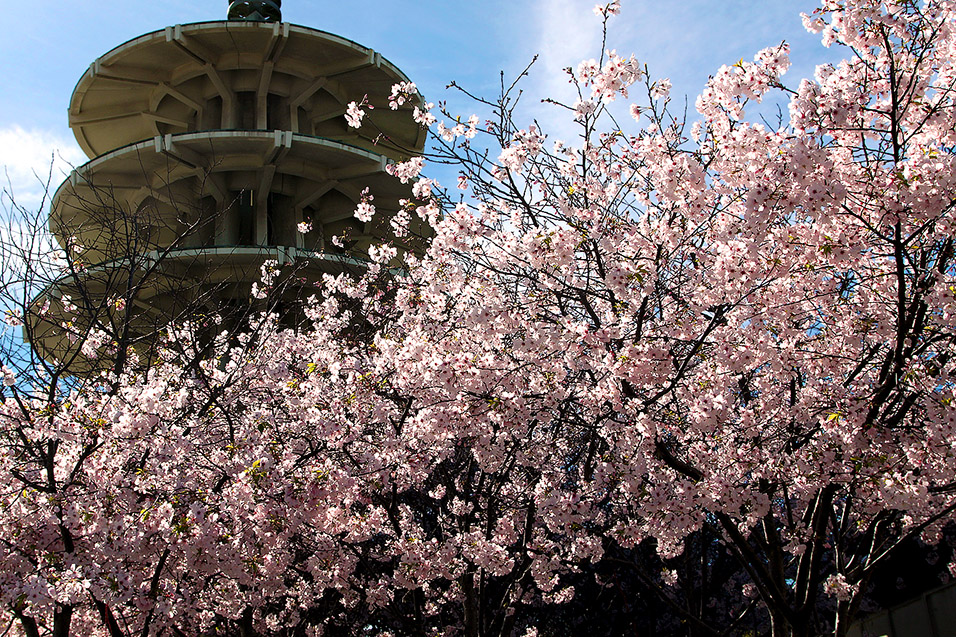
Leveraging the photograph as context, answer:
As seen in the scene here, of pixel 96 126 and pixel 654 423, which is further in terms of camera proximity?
pixel 96 126

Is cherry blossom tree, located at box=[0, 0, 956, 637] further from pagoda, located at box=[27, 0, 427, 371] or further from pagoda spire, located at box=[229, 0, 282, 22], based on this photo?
pagoda spire, located at box=[229, 0, 282, 22]

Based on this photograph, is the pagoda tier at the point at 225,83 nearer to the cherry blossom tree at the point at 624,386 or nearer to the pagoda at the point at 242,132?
the pagoda at the point at 242,132

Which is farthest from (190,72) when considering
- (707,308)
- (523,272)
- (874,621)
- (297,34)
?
Result: (874,621)

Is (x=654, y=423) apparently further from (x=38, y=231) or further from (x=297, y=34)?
(x=297, y=34)

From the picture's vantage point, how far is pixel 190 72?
24.3 m

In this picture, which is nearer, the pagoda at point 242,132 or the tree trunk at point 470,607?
the tree trunk at point 470,607

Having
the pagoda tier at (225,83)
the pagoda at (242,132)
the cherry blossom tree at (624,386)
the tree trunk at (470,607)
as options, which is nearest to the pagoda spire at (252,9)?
the pagoda at (242,132)

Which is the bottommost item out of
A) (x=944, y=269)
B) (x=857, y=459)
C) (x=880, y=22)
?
(x=857, y=459)

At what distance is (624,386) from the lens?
21.6 ft

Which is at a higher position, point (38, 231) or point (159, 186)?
point (159, 186)

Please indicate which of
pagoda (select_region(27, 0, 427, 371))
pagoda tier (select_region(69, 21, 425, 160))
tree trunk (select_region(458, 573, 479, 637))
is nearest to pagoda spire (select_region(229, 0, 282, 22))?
pagoda (select_region(27, 0, 427, 371))

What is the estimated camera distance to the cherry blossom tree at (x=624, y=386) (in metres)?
5.62

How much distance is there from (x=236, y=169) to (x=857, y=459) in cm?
2065

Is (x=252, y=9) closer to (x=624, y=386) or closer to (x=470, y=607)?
(x=470, y=607)
